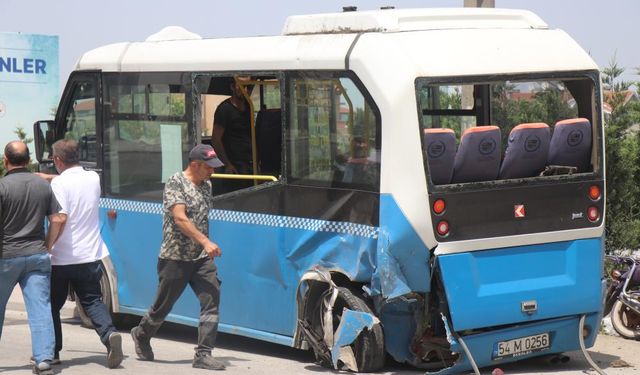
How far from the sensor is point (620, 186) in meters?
12.5

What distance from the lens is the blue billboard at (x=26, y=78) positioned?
28547 millimetres

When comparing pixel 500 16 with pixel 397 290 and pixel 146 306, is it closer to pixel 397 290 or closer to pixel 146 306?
pixel 397 290

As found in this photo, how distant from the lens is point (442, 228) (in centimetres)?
844

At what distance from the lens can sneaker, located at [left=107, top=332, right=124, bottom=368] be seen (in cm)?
890

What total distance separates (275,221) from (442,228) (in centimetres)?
153

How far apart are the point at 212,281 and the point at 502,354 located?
2188 mm

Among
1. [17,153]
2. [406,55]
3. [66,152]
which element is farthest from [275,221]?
[17,153]

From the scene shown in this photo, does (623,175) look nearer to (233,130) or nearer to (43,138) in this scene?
(233,130)

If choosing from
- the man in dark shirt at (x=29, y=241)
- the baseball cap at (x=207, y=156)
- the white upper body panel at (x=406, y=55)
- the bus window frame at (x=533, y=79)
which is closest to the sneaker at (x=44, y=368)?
the man in dark shirt at (x=29, y=241)

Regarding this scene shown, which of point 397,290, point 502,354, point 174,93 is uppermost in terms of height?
point 174,93

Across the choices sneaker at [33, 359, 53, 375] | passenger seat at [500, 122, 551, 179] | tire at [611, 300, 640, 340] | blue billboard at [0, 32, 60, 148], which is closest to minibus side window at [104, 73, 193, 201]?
sneaker at [33, 359, 53, 375]

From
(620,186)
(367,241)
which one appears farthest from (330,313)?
(620,186)

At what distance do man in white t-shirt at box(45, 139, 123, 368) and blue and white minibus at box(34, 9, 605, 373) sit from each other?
126 cm

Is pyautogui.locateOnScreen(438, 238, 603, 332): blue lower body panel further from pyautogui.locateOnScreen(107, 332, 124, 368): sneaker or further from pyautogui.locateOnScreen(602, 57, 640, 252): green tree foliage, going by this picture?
pyautogui.locateOnScreen(602, 57, 640, 252): green tree foliage
